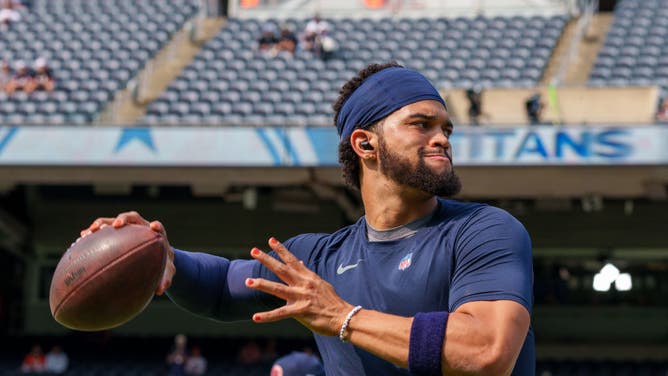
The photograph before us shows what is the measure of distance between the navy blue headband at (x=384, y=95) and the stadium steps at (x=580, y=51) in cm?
1733

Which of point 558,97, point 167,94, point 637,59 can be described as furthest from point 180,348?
point 637,59

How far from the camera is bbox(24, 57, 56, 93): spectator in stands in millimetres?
20125

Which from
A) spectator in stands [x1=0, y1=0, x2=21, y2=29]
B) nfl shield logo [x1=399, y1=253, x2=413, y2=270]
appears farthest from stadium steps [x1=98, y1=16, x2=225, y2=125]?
nfl shield logo [x1=399, y1=253, x2=413, y2=270]

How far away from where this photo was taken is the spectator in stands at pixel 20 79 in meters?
20.0

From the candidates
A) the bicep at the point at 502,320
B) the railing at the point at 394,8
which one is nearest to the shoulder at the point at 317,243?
the bicep at the point at 502,320

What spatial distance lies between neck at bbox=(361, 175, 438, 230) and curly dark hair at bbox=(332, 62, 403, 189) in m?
0.21

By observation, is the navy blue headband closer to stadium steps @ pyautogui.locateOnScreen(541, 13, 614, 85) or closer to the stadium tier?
the stadium tier

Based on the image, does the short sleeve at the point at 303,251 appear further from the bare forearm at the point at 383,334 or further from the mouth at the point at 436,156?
the bare forearm at the point at 383,334

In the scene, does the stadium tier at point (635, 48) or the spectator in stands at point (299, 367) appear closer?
the spectator in stands at point (299, 367)

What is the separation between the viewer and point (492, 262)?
11.1 feet

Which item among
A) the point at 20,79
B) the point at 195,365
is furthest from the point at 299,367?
the point at 20,79

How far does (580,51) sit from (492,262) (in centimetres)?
2011

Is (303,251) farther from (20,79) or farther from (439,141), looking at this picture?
(20,79)

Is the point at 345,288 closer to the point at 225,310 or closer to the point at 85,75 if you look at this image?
the point at 225,310
